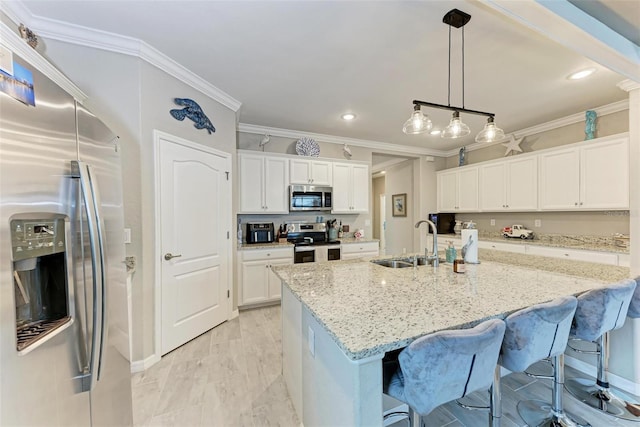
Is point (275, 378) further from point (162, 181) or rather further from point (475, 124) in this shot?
point (475, 124)

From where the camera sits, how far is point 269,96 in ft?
9.92

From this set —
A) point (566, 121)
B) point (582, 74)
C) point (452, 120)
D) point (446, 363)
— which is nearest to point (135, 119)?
point (452, 120)

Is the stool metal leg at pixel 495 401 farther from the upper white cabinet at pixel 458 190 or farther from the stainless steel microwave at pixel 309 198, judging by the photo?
the upper white cabinet at pixel 458 190

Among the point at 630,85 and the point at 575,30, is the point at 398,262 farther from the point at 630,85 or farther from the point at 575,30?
the point at 630,85

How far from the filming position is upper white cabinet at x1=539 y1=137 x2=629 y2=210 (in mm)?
3041

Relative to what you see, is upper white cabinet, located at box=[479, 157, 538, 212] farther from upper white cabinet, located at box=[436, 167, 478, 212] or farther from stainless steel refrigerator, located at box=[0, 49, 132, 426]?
stainless steel refrigerator, located at box=[0, 49, 132, 426]

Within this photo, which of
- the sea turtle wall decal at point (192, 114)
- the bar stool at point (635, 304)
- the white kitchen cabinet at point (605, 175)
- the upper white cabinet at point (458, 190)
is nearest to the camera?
the bar stool at point (635, 304)

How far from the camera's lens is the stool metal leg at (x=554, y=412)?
60.9 inches

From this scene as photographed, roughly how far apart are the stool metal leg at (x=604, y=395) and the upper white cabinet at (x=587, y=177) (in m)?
2.23

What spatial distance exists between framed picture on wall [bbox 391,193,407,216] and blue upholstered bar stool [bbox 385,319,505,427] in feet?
16.9

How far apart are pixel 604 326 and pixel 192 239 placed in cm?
323

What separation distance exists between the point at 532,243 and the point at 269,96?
425cm

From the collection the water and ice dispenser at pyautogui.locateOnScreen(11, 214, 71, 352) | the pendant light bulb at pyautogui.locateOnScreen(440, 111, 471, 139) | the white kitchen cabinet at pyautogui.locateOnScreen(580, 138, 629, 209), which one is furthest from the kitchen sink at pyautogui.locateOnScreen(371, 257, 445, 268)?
the white kitchen cabinet at pyautogui.locateOnScreen(580, 138, 629, 209)

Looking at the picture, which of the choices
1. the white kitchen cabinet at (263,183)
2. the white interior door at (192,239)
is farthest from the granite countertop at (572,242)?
the white interior door at (192,239)
